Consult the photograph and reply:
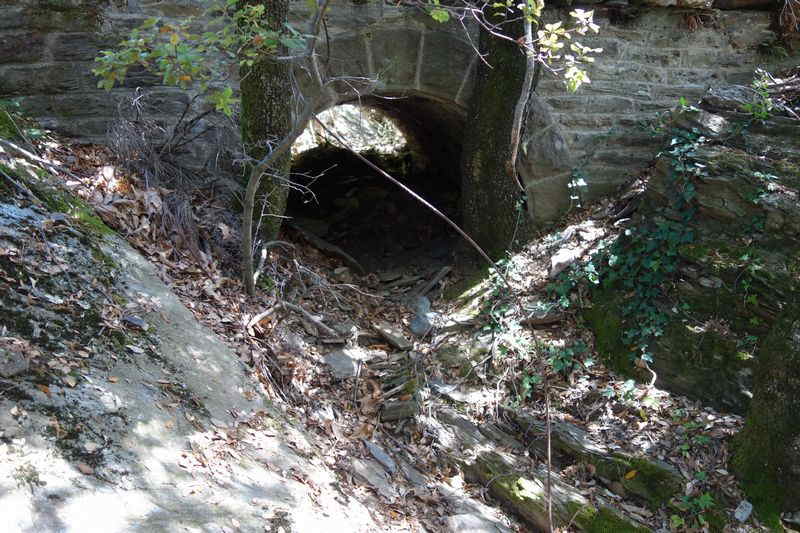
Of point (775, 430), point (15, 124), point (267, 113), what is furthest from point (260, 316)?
point (775, 430)

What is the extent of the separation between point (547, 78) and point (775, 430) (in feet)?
11.8

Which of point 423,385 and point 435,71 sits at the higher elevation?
point 435,71

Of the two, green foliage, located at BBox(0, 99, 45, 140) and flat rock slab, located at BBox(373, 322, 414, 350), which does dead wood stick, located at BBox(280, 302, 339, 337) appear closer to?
flat rock slab, located at BBox(373, 322, 414, 350)

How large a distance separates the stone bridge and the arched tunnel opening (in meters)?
0.80

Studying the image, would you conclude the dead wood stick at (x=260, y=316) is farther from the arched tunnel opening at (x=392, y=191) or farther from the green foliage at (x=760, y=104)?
the green foliage at (x=760, y=104)

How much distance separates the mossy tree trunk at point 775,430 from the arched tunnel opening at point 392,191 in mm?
3539

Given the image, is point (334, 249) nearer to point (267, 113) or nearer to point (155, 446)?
point (267, 113)

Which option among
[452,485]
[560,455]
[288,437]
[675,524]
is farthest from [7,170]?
[675,524]

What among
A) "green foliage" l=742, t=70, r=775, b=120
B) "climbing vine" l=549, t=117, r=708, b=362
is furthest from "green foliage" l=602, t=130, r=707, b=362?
"green foliage" l=742, t=70, r=775, b=120

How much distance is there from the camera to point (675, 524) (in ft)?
13.0

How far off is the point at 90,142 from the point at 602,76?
4460mm

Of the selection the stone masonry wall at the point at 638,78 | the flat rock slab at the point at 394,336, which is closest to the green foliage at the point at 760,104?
the stone masonry wall at the point at 638,78

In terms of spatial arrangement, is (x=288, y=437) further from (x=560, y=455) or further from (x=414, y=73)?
(x=414, y=73)

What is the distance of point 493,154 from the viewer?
20.4ft
